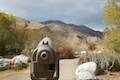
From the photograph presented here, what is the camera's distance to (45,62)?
7328 millimetres

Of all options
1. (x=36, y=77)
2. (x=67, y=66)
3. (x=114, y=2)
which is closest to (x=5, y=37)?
(x=67, y=66)

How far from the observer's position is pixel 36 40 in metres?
28.0

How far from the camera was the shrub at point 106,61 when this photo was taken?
60.1 feet

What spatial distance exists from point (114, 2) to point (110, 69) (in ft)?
10.5

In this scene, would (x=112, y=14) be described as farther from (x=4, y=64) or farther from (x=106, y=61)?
(x=4, y=64)

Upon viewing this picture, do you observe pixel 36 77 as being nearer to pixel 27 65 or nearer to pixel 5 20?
pixel 27 65

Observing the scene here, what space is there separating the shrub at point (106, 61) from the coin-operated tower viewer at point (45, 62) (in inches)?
423

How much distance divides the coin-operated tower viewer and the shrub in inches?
423

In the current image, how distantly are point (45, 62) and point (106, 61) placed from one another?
11.5m

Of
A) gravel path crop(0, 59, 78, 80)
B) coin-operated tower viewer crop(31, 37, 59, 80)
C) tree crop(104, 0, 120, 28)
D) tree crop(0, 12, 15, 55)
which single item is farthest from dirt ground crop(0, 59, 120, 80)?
coin-operated tower viewer crop(31, 37, 59, 80)

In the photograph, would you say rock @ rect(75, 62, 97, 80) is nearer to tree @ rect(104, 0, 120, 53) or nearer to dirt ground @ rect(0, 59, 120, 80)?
dirt ground @ rect(0, 59, 120, 80)

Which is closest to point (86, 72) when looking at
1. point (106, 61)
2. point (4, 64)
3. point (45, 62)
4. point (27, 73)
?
point (106, 61)

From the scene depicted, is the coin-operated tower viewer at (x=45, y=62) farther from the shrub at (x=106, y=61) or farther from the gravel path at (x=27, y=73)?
the shrub at (x=106, y=61)

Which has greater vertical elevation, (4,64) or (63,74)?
(4,64)
